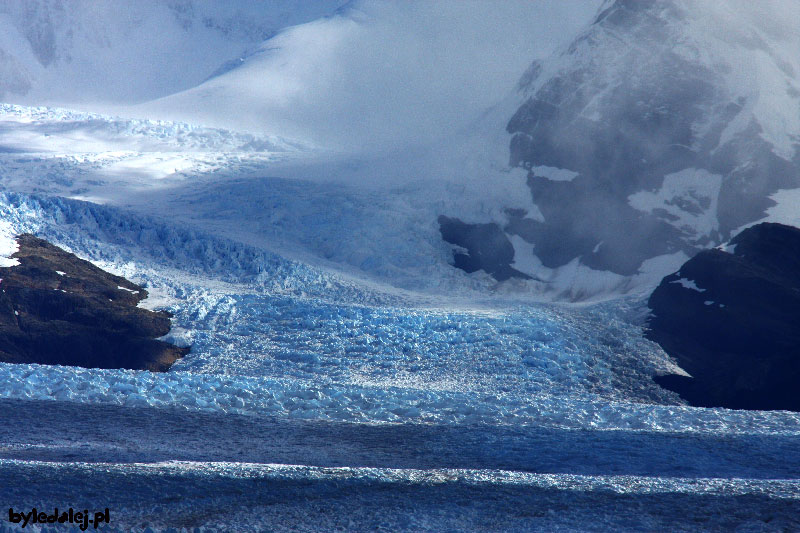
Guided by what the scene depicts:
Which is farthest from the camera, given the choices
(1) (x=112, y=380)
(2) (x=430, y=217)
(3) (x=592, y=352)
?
(2) (x=430, y=217)

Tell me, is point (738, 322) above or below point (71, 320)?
above

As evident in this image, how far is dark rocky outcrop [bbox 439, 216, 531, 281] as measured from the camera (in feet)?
123

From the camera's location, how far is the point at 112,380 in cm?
1466

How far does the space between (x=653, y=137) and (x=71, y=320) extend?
36.1m

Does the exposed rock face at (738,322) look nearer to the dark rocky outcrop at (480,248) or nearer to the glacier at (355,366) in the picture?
the glacier at (355,366)

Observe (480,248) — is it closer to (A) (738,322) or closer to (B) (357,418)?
(A) (738,322)

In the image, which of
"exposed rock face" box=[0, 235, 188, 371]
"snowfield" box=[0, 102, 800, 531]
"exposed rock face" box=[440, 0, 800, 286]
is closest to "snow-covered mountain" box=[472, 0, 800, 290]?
"exposed rock face" box=[440, 0, 800, 286]

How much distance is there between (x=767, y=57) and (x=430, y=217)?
2783 cm

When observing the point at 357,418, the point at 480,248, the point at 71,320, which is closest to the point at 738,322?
the point at 480,248

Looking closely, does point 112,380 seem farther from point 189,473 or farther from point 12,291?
point 12,291

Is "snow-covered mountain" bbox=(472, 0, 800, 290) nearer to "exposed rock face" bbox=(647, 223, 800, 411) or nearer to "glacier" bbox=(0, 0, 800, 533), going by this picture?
"glacier" bbox=(0, 0, 800, 533)

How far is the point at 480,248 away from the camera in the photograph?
38.7m

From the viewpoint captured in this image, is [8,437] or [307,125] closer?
[8,437]

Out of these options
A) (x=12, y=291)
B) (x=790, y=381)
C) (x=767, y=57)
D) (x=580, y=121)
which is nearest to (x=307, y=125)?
(x=580, y=121)
